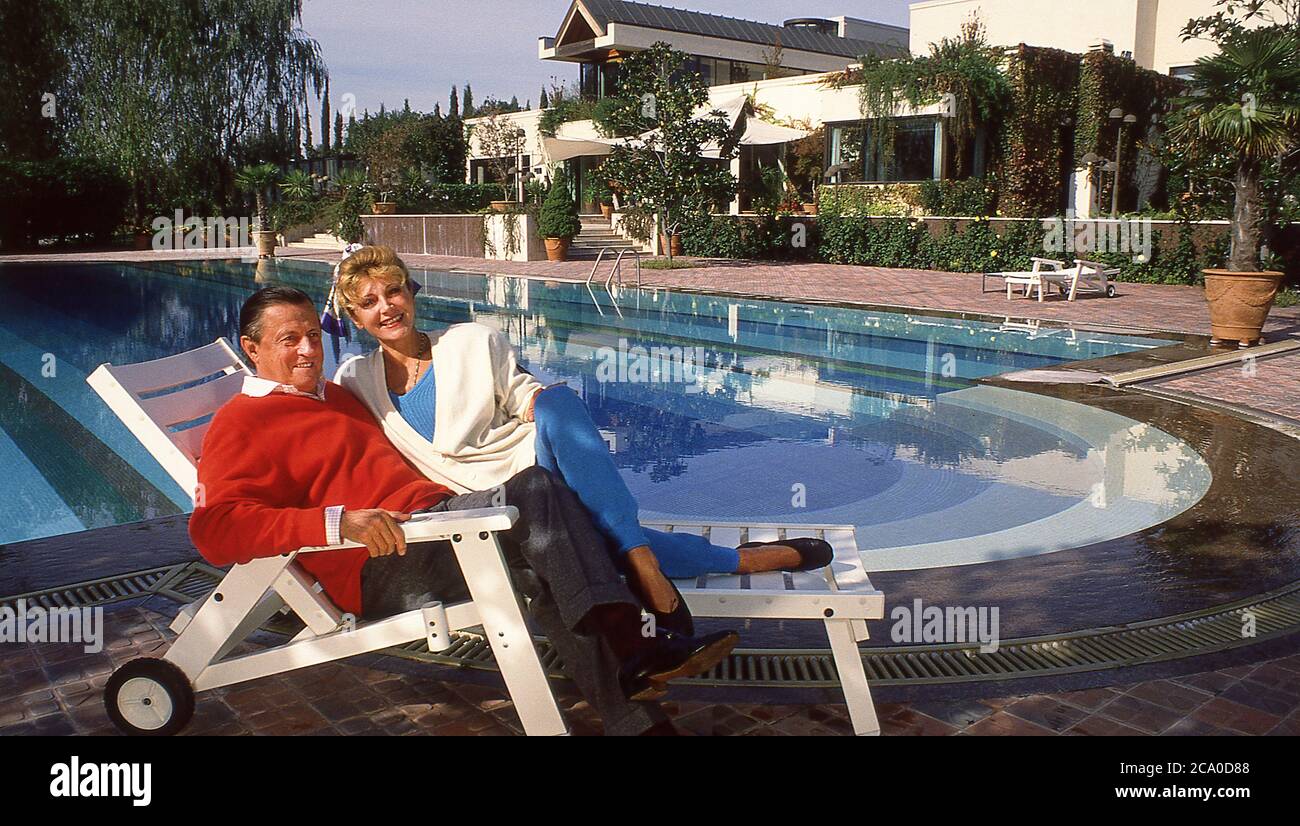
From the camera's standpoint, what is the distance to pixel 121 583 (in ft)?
12.2

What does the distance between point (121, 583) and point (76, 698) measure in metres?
0.96

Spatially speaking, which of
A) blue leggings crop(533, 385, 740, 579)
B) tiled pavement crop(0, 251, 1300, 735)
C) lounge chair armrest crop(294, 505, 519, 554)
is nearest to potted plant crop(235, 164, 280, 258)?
tiled pavement crop(0, 251, 1300, 735)

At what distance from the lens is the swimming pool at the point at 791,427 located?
5.29 m

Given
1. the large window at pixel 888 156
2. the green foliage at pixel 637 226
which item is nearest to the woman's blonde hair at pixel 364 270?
the large window at pixel 888 156

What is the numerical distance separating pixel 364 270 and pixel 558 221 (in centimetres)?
1926

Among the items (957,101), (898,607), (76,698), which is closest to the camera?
(76,698)

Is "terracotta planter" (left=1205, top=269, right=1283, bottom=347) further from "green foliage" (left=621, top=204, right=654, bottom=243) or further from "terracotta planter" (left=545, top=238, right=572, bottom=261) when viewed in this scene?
"terracotta planter" (left=545, top=238, right=572, bottom=261)

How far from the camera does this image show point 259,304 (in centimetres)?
281

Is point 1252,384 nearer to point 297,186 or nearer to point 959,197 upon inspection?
point 959,197

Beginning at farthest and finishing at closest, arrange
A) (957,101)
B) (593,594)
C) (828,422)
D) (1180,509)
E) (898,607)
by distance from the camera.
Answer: (957,101) → (828,422) → (1180,509) → (898,607) → (593,594)

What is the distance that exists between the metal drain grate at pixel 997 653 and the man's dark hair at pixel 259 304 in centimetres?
106

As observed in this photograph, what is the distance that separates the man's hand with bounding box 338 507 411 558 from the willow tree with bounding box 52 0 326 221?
2860cm

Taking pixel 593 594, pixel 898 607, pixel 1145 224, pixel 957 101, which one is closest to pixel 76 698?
pixel 593 594
